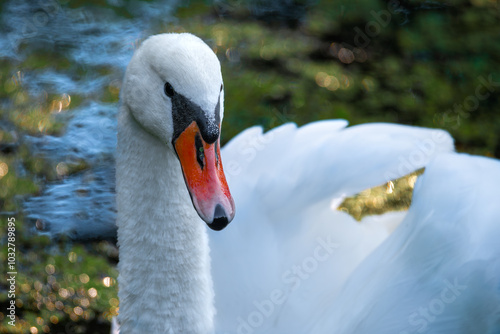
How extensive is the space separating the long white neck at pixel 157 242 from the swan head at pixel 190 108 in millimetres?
109

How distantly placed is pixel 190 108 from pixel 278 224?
0.82 metres

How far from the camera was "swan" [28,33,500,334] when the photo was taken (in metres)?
1.38

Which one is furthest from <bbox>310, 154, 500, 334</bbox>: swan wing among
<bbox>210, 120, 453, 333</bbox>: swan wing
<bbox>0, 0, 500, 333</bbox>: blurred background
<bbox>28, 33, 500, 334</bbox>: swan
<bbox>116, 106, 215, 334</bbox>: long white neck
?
<bbox>0, 0, 500, 333</bbox>: blurred background

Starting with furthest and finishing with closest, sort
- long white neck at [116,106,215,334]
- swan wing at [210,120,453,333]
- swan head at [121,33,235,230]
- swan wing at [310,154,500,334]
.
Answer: swan wing at [210,120,453,333] → swan wing at [310,154,500,334] → long white neck at [116,106,215,334] → swan head at [121,33,235,230]

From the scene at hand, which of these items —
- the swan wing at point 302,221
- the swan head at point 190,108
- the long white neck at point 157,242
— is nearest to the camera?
the swan head at point 190,108

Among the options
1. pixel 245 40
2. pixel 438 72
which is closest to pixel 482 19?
pixel 438 72

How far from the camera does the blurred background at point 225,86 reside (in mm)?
2471

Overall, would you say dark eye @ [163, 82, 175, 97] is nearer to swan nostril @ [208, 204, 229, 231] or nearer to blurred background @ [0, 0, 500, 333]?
swan nostril @ [208, 204, 229, 231]

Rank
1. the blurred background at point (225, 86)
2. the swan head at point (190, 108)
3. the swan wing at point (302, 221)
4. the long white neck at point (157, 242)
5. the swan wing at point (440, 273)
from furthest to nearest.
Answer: the blurred background at point (225, 86) < the swan wing at point (302, 221) < the swan wing at point (440, 273) < the long white neck at point (157, 242) < the swan head at point (190, 108)

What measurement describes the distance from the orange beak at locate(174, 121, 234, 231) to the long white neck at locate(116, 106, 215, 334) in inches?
6.6

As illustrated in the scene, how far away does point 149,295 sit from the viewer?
160 centimetres

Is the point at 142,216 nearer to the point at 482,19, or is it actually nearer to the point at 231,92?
the point at 231,92

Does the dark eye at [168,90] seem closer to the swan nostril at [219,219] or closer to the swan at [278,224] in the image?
the swan at [278,224]

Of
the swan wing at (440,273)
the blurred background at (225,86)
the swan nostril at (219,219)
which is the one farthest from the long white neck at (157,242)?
the blurred background at (225,86)
